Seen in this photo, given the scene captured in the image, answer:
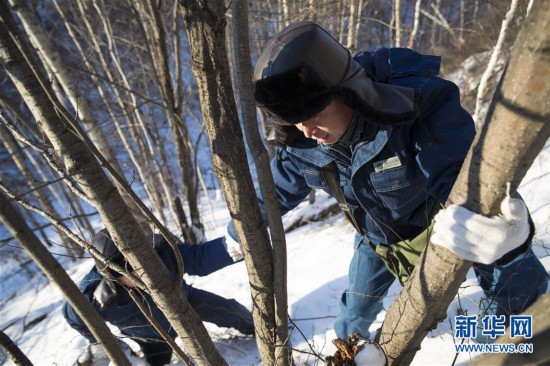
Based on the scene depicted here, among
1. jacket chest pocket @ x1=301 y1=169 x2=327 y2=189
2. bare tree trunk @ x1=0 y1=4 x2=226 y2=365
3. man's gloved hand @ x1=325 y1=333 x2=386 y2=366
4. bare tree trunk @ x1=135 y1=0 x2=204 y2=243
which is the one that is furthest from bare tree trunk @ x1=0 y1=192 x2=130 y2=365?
bare tree trunk @ x1=135 y1=0 x2=204 y2=243

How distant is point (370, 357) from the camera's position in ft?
3.48

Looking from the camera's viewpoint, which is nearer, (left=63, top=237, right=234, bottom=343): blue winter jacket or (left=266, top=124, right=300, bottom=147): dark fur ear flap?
(left=266, top=124, right=300, bottom=147): dark fur ear flap

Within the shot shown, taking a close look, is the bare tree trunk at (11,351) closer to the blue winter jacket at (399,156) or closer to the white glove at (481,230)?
the blue winter jacket at (399,156)

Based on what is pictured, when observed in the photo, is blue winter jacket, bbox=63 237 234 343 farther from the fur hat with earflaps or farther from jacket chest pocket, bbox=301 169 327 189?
the fur hat with earflaps

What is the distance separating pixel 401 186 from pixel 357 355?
0.66 m

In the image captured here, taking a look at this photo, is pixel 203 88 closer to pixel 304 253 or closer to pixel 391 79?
pixel 391 79

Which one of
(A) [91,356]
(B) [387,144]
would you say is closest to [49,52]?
(A) [91,356]

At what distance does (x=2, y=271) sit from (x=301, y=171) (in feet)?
48.9

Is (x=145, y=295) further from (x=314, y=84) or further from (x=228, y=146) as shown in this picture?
(x=314, y=84)

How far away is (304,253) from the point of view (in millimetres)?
3686

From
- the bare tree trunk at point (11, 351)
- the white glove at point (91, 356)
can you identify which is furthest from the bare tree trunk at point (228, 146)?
the white glove at point (91, 356)

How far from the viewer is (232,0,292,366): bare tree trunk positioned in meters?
1.00

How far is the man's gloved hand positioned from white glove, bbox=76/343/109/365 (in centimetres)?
271

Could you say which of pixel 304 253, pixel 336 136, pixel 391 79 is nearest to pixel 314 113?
pixel 336 136
